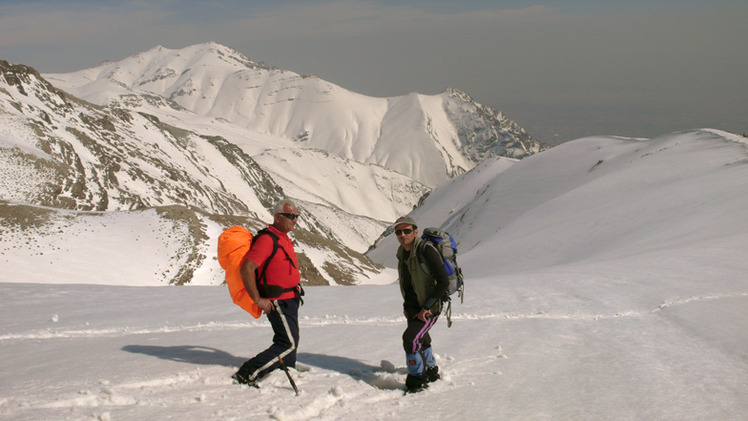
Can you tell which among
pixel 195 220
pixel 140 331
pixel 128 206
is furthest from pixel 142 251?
pixel 128 206

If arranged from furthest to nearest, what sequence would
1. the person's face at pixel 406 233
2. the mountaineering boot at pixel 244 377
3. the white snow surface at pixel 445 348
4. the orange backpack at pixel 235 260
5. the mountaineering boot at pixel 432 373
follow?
1. the mountaineering boot at pixel 432 373
2. the person's face at pixel 406 233
3. the orange backpack at pixel 235 260
4. the mountaineering boot at pixel 244 377
5. the white snow surface at pixel 445 348

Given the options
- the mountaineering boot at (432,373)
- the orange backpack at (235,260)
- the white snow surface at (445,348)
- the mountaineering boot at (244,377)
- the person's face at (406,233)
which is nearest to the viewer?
the white snow surface at (445,348)

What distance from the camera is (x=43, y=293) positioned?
14648 mm

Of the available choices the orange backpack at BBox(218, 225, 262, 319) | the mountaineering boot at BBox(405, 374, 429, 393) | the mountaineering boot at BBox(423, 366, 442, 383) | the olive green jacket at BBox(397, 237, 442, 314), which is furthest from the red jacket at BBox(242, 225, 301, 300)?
the mountaineering boot at BBox(423, 366, 442, 383)

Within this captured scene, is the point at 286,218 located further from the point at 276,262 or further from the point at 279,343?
the point at 279,343

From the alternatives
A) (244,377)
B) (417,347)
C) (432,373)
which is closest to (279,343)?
(244,377)

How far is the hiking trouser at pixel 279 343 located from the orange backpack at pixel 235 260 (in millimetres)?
342

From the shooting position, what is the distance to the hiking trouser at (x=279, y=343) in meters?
6.86

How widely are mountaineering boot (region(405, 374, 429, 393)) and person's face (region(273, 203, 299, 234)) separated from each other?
2.65 meters

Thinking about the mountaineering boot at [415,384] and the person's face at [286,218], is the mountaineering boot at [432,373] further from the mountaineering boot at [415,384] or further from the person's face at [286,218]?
the person's face at [286,218]

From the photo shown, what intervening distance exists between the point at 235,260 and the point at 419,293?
2.58m

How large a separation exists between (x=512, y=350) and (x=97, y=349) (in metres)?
7.00

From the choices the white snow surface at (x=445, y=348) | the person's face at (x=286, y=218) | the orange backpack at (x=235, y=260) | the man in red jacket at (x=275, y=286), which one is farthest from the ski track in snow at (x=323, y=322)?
the person's face at (x=286, y=218)

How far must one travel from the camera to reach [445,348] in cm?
876
